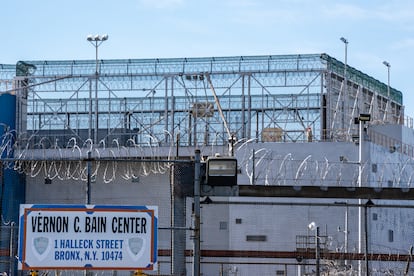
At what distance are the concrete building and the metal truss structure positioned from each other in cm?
11

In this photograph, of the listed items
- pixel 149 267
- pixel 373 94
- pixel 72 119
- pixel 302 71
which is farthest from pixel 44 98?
pixel 149 267

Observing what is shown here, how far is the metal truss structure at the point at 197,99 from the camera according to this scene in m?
56.0

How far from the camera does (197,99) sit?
58562 millimetres

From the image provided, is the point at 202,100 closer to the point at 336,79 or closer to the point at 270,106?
the point at 270,106

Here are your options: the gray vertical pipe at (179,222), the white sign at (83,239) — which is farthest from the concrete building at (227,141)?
the white sign at (83,239)

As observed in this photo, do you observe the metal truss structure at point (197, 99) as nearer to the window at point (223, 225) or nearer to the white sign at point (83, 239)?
the window at point (223, 225)

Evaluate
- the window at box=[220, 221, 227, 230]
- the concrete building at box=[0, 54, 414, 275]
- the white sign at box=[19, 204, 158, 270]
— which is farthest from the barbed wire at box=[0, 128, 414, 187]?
the white sign at box=[19, 204, 158, 270]

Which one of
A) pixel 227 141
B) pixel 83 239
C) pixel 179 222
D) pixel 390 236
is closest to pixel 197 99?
pixel 227 141

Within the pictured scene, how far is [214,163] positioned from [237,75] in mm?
41159

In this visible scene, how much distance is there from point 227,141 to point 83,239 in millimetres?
33166

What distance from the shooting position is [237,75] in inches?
2250

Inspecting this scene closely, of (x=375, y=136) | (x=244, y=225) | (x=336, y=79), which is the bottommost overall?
(x=244, y=225)

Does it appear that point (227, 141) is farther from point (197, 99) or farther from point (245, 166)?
point (197, 99)

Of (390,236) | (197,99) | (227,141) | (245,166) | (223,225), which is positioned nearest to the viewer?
(245,166)
